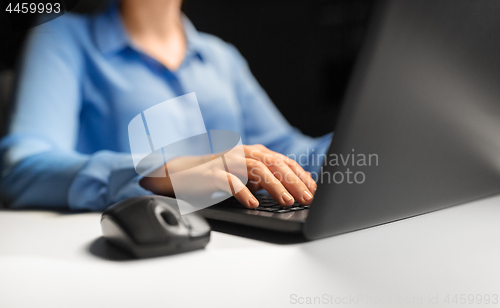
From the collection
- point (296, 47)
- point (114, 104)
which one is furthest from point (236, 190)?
point (296, 47)

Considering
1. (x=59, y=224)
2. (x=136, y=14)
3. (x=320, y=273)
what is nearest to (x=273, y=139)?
(x=136, y=14)

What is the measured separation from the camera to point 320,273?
7.8 inches

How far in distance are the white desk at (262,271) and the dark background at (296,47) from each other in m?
1.11

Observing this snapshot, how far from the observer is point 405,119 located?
24 cm

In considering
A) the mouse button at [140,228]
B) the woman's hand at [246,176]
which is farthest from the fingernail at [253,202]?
the mouse button at [140,228]

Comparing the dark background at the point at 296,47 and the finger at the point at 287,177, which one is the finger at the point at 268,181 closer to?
the finger at the point at 287,177

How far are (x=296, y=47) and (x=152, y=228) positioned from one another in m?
1.30

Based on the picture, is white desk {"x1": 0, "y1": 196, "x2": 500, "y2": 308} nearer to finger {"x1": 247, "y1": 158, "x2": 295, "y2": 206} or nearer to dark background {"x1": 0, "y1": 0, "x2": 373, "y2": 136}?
finger {"x1": 247, "y1": 158, "x2": 295, "y2": 206}

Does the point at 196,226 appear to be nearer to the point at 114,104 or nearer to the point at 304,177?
the point at 304,177

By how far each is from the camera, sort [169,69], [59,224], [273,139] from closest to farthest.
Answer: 1. [59,224]
2. [169,69]
3. [273,139]

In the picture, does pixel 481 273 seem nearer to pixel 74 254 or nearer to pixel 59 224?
pixel 74 254

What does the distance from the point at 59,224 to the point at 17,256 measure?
12cm

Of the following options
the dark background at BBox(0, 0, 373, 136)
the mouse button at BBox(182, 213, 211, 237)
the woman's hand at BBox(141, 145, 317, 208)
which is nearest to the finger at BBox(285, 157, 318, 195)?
the woman's hand at BBox(141, 145, 317, 208)

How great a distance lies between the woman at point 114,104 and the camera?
17.8 inches
